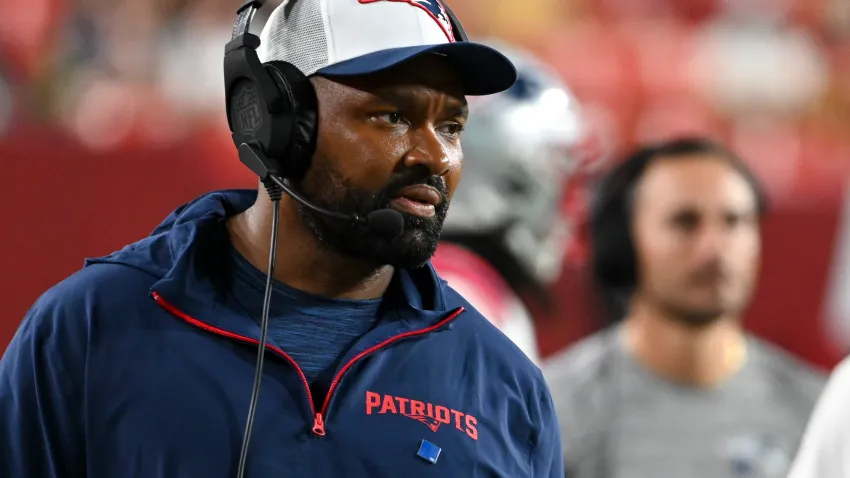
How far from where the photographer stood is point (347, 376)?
0.91 m

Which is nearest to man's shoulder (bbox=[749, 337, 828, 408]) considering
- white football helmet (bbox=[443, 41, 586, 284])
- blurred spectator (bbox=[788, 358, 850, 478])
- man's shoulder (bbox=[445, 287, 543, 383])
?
white football helmet (bbox=[443, 41, 586, 284])

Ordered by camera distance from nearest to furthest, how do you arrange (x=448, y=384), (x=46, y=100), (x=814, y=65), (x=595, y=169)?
1. (x=448, y=384)
2. (x=46, y=100)
3. (x=595, y=169)
4. (x=814, y=65)

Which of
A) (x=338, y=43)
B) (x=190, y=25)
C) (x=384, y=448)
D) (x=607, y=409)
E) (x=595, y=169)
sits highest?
(x=338, y=43)

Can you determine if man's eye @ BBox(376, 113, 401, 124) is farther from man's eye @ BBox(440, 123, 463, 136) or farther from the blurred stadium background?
the blurred stadium background

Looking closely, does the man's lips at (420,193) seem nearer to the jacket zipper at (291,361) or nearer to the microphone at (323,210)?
the microphone at (323,210)

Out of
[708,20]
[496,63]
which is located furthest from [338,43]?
[708,20]

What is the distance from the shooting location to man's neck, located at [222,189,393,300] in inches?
37.1

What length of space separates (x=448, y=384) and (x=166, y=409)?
0.24 meters

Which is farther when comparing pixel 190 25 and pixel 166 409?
pixel 190 25

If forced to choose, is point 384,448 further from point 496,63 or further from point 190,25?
point 190,25

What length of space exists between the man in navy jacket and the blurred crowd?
51.7 inches

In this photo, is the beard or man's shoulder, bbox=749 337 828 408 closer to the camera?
the beard

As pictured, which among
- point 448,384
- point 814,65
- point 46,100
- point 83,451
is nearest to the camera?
point 83,451

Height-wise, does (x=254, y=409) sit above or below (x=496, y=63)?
below
